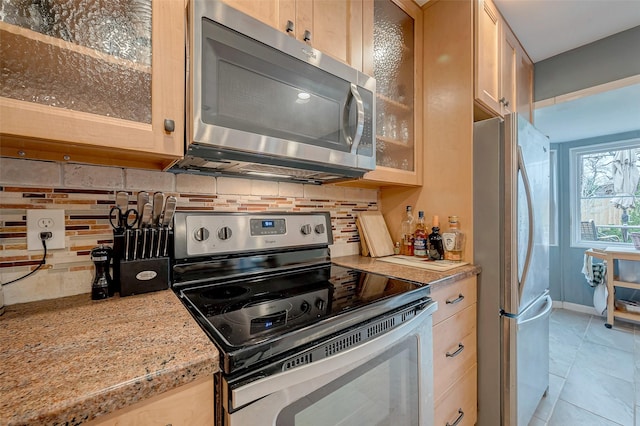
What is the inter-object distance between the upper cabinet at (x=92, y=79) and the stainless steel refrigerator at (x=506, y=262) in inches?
55.3

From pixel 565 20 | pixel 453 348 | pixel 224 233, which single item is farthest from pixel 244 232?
pixel 565 20

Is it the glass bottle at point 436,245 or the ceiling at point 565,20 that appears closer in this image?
the glass bottle at point 436,245

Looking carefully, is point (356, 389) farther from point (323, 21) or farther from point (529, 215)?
point (323, 21)

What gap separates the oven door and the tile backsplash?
28.6 inches

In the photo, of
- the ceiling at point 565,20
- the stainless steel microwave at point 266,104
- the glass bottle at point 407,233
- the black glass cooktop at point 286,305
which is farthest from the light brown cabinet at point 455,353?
the ceiling at point 565,20

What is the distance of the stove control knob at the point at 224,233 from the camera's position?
1076 mm

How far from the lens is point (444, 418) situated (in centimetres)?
118

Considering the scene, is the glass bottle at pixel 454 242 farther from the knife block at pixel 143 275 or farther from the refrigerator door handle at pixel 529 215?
the knife block at pixel 143 275

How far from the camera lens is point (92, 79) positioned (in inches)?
27.3

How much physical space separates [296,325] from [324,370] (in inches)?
5.2

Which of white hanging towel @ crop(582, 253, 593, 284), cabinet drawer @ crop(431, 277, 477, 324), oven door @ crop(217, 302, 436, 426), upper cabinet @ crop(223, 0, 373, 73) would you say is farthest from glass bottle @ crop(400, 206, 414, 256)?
white hanging towel @ crop(582, 253, 593, 284)

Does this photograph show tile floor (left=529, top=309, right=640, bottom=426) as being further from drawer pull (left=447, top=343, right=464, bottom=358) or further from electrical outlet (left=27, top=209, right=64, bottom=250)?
electrical outlet (left=27, top=209, right=64, bottom=250)

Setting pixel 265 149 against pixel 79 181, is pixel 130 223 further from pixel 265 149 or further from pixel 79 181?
pixel 265 149

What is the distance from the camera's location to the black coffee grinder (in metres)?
0.82
